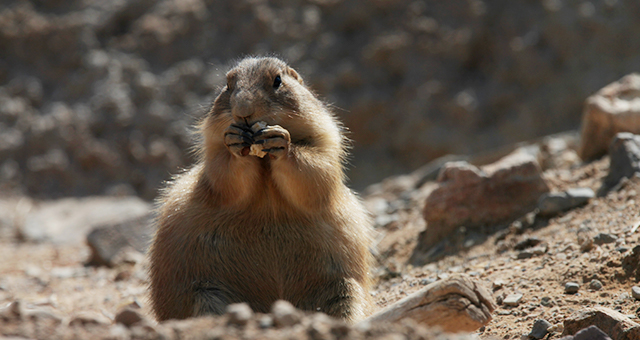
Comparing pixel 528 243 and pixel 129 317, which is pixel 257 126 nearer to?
pixel 129 317

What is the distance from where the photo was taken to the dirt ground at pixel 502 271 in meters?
4.19

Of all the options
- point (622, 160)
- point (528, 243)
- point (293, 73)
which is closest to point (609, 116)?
point (622, 160)

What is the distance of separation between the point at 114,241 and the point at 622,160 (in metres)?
5.81

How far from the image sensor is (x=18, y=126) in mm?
11773

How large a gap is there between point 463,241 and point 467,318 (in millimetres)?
2845

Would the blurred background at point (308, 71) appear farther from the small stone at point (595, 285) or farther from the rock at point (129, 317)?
the rock at point (129, 317)

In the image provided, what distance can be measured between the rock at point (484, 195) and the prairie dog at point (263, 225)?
1747mm

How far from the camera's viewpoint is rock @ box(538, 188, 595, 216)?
5652 millimetres

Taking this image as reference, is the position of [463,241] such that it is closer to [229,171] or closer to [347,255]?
[347,255]

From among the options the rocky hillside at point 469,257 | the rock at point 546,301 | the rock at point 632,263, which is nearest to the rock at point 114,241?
the rocky hillside at point 469,257

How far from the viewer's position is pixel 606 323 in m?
3.48

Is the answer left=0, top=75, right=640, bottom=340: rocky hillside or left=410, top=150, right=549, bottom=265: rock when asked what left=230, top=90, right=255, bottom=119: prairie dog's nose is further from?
left=410, top=150, right=549, bottom=265: rock

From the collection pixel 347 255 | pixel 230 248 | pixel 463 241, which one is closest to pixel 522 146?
pixel 463 241

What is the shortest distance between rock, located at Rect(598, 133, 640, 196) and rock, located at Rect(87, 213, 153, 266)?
16.9 feet
